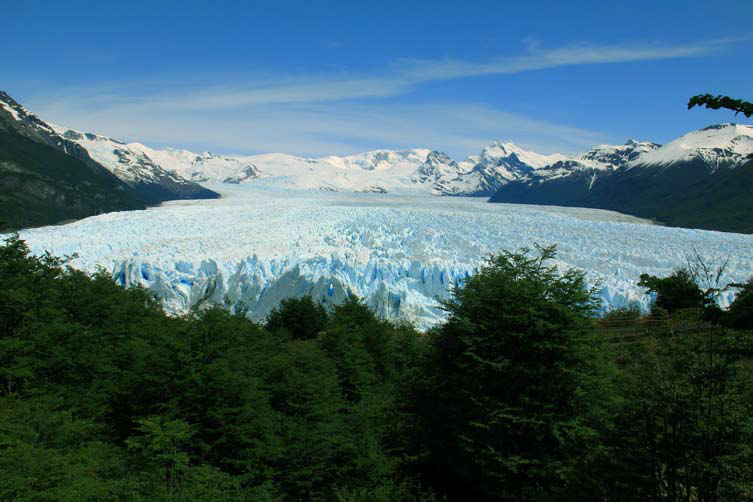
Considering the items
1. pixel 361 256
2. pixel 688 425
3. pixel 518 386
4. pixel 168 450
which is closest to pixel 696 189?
pixel 361 256

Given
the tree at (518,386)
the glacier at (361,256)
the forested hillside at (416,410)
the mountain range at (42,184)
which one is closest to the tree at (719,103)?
the forested hillside at (416,410)

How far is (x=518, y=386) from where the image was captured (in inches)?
497

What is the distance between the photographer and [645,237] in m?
39.2

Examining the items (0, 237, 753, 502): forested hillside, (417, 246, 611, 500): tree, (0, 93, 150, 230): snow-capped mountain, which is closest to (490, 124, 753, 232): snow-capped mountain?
(417, 246, 611, 500): tree

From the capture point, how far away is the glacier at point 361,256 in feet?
108

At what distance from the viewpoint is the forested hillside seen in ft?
25.3

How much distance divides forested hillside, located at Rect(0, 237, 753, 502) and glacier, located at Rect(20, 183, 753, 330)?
1392 cm

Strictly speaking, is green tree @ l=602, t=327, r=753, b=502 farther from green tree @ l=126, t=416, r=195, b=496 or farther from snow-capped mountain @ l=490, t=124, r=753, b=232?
snow-capped mountain @ l=490, t=124, r=753, b=232

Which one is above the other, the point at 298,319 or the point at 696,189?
the point at 696,189

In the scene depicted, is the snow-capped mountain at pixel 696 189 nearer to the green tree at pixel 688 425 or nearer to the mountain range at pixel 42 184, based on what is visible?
the green tree at pixel 688 425

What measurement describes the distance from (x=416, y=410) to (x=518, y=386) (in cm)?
361

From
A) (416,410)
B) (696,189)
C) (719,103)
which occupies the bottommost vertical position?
(416,410)

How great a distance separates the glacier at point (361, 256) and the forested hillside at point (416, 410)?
45.7 feet

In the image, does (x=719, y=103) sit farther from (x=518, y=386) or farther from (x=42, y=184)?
(x=42, y=184)
